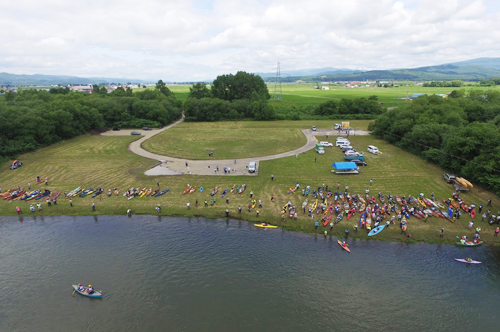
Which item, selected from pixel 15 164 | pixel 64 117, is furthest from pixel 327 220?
pixel 64 117

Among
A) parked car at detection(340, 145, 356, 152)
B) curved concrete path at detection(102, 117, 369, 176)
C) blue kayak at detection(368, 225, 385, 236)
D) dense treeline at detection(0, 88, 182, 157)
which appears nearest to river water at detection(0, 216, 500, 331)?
blue kayak at detection(368, 225, 385, 236)

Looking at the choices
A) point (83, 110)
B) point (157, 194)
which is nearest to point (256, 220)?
point (157, 194)

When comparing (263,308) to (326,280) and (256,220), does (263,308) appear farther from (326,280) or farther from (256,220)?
(256,220)

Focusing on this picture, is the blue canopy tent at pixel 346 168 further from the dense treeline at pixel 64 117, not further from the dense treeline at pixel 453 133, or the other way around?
the dense treeline at pixel 64 117

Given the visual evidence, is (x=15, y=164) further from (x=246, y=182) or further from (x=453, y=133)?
(x=453, y=133)

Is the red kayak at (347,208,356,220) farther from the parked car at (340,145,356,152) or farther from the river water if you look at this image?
the parked car at (340,145,356,152)
